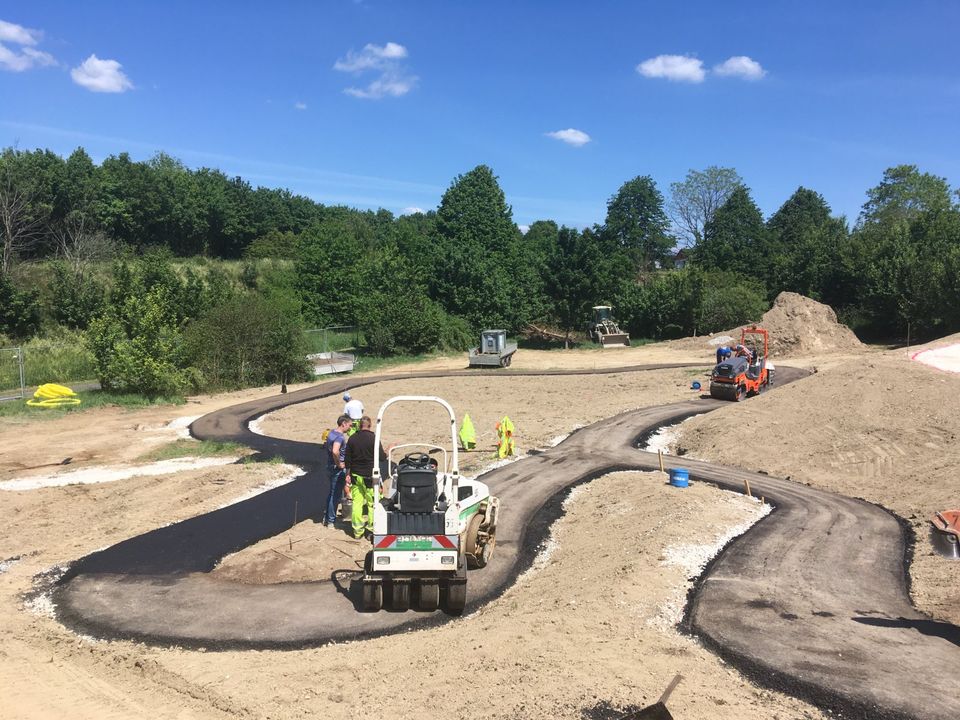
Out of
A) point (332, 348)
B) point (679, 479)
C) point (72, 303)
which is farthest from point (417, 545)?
point (72, 303)

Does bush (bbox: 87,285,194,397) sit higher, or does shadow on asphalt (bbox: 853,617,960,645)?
bush (bbox: 87,285,194,397)

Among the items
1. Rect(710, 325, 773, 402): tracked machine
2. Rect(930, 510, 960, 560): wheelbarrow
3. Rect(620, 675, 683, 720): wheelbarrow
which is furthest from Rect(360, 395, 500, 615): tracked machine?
Rect(710, 325, 773, 402): tracked machine

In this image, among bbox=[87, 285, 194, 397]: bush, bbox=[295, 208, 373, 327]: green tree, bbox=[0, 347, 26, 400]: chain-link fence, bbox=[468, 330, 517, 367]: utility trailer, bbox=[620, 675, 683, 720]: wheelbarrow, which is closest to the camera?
bbox=[620, 675, 683, 720]: wheelbarrow

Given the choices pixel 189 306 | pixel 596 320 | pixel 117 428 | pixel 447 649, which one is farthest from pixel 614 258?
pixel 447 649

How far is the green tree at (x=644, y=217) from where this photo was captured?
274 ft

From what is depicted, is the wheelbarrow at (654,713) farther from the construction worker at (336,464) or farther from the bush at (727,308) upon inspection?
the bush at (727,308)

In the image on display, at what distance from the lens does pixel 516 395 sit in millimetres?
30125

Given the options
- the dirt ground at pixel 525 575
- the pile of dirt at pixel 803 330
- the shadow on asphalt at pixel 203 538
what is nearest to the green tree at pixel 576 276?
the pile of dirt at pixel 803 330

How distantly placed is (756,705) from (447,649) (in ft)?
11.0

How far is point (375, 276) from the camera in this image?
4919cm

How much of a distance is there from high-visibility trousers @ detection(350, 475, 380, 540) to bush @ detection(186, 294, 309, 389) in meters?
22.3

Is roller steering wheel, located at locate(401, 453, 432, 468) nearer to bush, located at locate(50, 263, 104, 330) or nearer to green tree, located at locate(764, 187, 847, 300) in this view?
bush, located at locate(50, 263, 104, 330)

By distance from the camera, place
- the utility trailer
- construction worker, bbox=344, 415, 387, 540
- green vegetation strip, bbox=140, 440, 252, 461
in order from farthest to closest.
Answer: the utility trailer, green vegetation strip, bbox=140, 440, 252, 461, construction worker, bbox=344, 415, 387, 540

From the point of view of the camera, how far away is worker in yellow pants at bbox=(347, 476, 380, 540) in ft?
36.9
